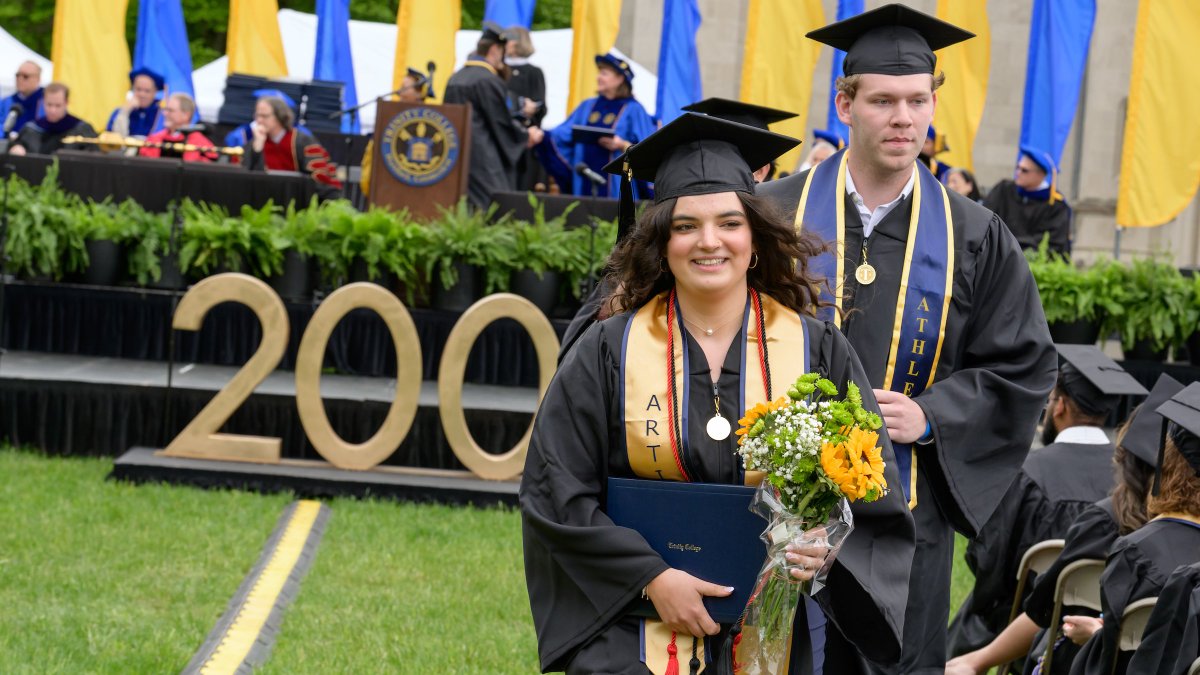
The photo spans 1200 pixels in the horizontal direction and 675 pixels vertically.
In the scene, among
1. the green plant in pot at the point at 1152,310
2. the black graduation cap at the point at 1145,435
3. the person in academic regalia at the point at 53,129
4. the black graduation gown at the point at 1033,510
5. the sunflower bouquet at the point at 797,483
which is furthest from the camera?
the person in academic regalia at the point at 53,129

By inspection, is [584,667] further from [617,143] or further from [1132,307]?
[617,143]

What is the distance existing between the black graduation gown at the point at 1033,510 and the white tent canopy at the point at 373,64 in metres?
17.0

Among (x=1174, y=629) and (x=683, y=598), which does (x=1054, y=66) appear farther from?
(x=683, y=598)

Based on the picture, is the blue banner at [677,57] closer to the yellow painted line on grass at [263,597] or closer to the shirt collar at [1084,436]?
the yellow painted line on grass at [263,597]

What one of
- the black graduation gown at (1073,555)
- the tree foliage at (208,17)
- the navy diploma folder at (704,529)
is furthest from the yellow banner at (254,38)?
the navy diploma folder at (704,529)

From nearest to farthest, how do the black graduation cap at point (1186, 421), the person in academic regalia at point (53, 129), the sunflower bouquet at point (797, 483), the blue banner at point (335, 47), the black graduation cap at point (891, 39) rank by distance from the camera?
the sunflower bouquet at point (797, 483) → the black graduation cap at point (1186, 421) → the black graduation cap at point (891, 39) → the person in academic regalia at point (53, 129) → the blue banner at point (335, 47)

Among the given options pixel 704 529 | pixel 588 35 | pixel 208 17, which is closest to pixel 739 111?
pixel 704 529

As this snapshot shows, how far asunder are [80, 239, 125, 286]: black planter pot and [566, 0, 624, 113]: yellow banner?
29.3ft

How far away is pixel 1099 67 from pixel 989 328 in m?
25.0

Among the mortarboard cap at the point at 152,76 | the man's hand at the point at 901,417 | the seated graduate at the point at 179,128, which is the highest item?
the mortarboard cap at the point at 152,76

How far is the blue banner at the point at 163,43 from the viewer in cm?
2088

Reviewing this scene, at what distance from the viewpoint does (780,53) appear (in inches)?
709

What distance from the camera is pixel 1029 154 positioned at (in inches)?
598

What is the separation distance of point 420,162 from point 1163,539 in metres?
9.30
